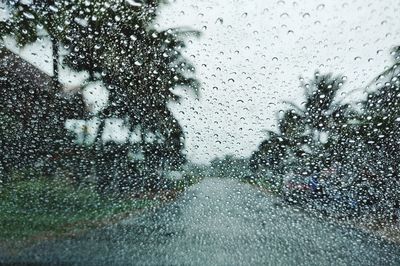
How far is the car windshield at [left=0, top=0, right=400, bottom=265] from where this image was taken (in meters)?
2.52

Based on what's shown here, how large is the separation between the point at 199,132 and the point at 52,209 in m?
2.89

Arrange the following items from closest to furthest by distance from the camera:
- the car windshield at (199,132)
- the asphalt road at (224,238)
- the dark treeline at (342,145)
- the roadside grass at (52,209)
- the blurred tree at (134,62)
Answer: the car windshield at (199,132), the blurred tree at (134,62), the dark treeline at (342,145), the asphalt road at (224,238), the roadside grass at (52,209)

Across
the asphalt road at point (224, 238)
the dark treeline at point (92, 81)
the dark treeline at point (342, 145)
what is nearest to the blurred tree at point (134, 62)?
the dark treeline at point (92, 81)

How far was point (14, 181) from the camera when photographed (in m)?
4.54

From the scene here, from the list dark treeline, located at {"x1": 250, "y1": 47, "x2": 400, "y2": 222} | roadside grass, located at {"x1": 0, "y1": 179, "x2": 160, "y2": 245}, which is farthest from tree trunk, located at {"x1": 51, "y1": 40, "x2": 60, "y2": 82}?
dark treeline, located at {"x1": 250, "y1": 47, "x2": 400, "y2": 222}

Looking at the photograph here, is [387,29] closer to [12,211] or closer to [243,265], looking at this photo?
[243,265]

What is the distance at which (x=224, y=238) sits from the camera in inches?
180

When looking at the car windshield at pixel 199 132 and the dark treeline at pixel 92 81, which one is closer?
the car windshield at pixel 199 132

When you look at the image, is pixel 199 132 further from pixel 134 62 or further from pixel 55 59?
pixel 55 59

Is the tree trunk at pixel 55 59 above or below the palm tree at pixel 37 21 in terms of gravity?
below

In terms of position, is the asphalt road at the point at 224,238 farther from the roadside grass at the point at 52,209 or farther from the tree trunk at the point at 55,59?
the tree trunk at the point at 55,59

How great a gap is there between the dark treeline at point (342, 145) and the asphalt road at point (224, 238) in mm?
494

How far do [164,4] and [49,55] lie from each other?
135cm

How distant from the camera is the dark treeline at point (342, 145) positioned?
2924 mm
